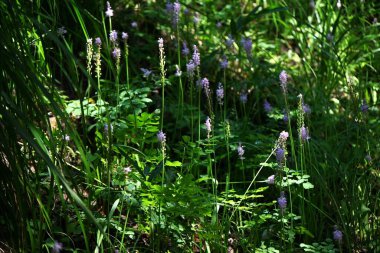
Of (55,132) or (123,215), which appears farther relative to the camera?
(123,215)

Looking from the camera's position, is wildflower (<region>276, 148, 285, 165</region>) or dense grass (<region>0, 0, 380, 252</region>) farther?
wildflower (<region>276, 148, 285, 165</region>)

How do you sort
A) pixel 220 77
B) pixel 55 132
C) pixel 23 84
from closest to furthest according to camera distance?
1. pixel 23 84
2. pixel 55 132
3. pixel 220 77

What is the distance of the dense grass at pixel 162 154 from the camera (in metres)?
2.42

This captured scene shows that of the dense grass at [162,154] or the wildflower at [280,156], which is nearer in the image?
the dense grass at [162,154]

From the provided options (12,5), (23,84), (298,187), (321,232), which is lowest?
(321,232)

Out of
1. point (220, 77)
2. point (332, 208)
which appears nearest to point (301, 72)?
point (220, 77)

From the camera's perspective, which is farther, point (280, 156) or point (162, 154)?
point (162, 154)

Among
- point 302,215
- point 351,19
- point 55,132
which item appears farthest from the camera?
point 351,19

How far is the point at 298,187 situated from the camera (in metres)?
3.12

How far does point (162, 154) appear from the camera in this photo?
2.78 metres

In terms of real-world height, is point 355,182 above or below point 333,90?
below

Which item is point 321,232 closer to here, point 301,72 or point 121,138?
point 121,138

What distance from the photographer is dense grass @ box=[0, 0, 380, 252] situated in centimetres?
242

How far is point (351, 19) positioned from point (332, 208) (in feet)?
7.38
